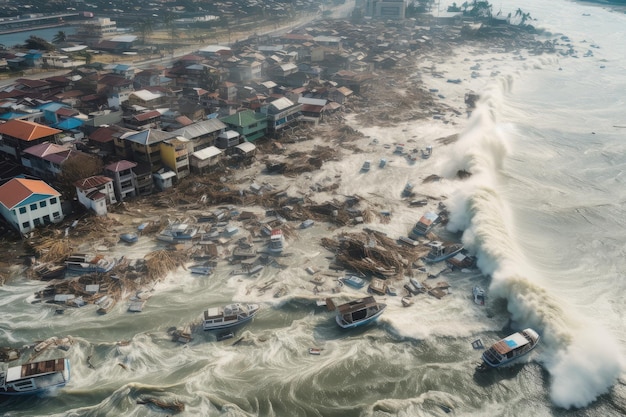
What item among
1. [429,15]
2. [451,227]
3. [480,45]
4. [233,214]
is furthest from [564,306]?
[429,15]

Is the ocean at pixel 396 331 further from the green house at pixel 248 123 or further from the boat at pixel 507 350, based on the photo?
the green house at pixel 248 123

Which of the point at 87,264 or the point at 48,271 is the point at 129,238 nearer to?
the point at 87,264

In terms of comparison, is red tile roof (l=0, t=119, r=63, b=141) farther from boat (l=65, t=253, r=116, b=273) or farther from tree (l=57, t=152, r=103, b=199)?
boat (l=65, t=253, r=116, b=273)

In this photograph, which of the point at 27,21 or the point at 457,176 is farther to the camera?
the point at 27,21

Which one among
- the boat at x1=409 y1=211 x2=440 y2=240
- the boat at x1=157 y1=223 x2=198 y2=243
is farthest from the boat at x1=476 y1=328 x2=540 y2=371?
the boat at x1=157 y1=223 x2=198 y2=243

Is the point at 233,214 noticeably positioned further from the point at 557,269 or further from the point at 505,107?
the point at 505,107

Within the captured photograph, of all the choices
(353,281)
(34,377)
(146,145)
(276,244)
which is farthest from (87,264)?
(353,281)

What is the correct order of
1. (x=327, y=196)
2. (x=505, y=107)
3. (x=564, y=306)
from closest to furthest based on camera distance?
(x=564, y=306) < (x=327, y=196) < (x=505, y=107)
